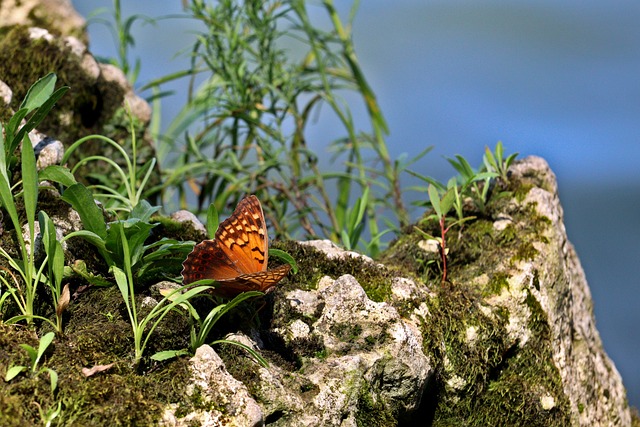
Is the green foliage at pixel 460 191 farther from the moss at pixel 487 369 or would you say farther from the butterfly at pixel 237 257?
the butterfly at pixel 237 257

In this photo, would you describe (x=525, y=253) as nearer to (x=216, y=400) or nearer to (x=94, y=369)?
(x=216, y=400)

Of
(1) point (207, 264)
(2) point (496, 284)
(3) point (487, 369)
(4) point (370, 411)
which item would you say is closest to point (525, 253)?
(2) point (496, 284)

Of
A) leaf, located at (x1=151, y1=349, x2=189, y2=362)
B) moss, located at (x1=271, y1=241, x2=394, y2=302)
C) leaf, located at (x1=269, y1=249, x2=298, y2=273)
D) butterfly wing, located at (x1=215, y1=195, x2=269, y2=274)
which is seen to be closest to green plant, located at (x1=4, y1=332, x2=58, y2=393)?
leaf, located at (x1=151, y1=349, x2=189, y2=362)

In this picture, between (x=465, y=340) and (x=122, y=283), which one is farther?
(x=465, y=340)

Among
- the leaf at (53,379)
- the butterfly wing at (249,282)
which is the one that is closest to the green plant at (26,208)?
the leaf at (53,379)

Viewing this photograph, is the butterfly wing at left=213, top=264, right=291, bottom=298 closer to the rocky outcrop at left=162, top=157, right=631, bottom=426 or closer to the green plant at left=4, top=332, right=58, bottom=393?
the rocky outcrop at left=162, top=157, right=631, bottom=426

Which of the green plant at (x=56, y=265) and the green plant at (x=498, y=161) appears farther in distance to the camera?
the green plant at (x=498, y=161)
